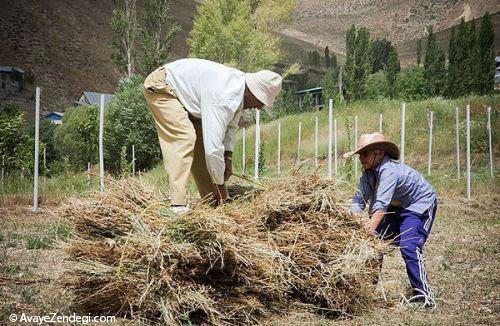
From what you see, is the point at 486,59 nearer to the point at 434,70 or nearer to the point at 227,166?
the point at 434,70

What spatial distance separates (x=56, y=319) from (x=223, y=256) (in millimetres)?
984

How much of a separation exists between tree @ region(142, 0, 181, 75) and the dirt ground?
20393mm

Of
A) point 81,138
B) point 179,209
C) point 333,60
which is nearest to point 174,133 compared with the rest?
point 179,209

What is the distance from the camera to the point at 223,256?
9.20 feet

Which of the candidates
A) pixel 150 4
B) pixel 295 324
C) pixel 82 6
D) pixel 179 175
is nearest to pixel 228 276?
pixel 295 324

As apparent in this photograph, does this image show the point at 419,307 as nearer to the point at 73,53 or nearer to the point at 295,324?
the point at 295,324

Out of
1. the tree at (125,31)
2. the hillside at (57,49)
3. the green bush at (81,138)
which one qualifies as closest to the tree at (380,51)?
the hillside at (57,49)

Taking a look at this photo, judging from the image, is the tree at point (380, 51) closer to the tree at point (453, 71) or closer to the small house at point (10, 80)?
the tree at point (453, 71)

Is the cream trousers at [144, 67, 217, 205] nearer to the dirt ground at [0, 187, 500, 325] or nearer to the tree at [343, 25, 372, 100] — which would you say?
the dirt ground at [0, 187, 500, 325]

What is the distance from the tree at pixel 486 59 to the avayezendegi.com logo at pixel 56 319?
28796mm

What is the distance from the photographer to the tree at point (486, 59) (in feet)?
93.5

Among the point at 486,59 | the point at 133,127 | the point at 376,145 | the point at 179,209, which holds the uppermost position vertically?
the point at 486,59

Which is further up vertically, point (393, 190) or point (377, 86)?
point (377, 86)

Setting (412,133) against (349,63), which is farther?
(349,63)
